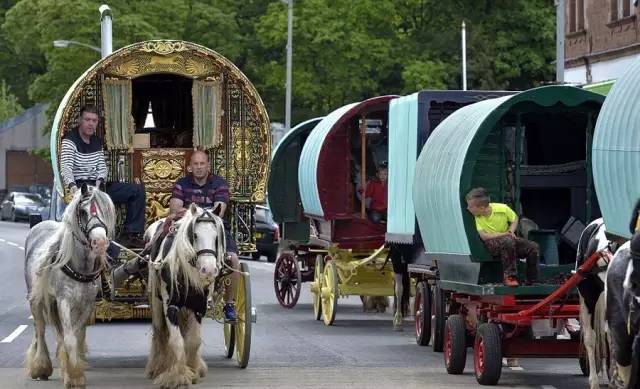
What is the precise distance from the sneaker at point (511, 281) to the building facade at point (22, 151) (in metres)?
75.0

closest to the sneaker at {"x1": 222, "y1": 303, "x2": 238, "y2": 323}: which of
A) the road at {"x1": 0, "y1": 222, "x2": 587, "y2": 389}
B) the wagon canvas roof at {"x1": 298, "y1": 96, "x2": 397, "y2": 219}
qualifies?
the road at {"x1": 0, "y1": 222, "x2": 587, "y2": 389}

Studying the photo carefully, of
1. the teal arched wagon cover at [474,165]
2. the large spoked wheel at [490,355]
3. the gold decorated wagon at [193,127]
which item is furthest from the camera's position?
the gold decorated wagon at [193,127]

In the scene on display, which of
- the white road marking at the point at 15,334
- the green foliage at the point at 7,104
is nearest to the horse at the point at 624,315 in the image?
the white road marking at the point at 15,334

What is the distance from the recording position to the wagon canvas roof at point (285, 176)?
89.5 ft

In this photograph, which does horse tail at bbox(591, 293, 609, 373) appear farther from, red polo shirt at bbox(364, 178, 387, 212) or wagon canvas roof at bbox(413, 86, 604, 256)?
red polo shirt at bbox(364, 178, 387, 212)

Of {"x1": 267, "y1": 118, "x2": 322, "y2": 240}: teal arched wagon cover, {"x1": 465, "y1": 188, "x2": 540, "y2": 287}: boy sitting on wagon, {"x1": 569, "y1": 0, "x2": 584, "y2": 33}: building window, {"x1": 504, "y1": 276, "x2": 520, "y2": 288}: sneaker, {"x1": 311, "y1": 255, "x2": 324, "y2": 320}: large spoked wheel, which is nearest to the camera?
{"x1": 504, "y1": 276, "x2": 520, "y2": 288}: sneaker

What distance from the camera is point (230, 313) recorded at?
16.1 meters

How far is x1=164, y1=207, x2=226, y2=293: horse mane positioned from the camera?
14.6 metres

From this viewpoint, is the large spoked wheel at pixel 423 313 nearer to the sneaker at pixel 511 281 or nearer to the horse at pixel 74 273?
the sneaker at pixel 511 281

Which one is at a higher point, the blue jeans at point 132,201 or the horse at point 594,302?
the blue jeans at point 132,201

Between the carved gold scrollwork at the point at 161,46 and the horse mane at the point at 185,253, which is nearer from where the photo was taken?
the horse mane at the point at 185,253

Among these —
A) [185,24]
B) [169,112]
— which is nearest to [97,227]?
[169,112]

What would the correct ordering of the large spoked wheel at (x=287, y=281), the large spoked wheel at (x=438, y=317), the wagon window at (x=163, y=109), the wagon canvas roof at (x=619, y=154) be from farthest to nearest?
the large spoked wheel at (x=287, y=281) → the wagon window at (x=163, y=109) → the large spoked wheel at (x=438, y=317) → the wagon canvas roof at (x=619, y=154)

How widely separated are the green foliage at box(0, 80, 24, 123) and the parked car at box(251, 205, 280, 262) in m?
47.0
